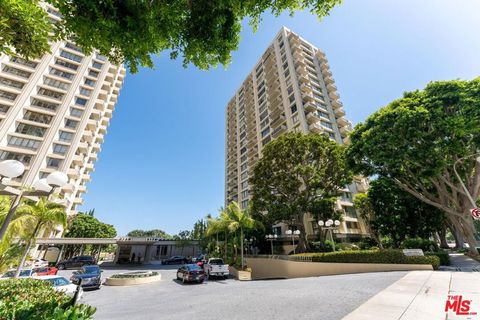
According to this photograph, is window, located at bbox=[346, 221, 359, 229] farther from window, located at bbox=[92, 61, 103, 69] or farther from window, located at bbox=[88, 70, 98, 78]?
window, located at bbox=[92, 61, 103, 69]

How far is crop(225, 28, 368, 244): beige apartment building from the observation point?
41.9m

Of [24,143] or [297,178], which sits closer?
[297,178]

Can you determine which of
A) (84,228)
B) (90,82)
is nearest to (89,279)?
(84,228)

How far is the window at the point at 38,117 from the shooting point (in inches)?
1549

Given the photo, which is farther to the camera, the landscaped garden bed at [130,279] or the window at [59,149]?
the window at [59,149]

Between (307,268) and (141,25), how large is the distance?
23.7 metres

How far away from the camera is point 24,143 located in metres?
37.2

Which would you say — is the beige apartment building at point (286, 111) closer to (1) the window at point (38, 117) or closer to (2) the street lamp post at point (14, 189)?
(2) the street lamp post at point (14, 189)

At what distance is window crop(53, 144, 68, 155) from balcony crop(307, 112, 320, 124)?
47363 mm

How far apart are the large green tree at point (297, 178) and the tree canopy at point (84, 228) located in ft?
131

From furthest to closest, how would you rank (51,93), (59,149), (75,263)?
(51,93), (59,149), (75,263)

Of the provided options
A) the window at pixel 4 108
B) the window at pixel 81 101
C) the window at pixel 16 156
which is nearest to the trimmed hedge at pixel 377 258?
the window at pixel 16 156

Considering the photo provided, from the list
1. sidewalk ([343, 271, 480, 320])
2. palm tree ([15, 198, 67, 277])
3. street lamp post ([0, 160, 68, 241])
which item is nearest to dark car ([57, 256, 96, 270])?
palm tree ([15, 198, 67, 277])

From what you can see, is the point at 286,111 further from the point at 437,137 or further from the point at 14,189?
the point at 14,189
